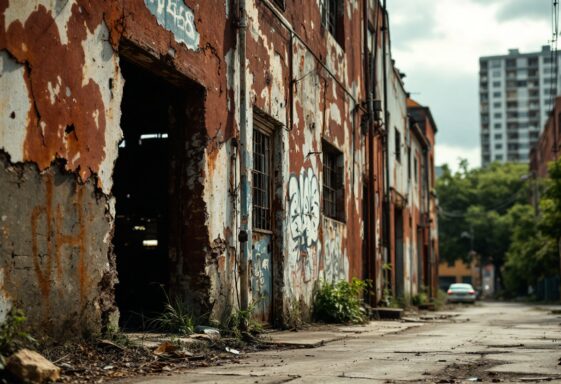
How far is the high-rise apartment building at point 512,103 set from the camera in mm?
116750

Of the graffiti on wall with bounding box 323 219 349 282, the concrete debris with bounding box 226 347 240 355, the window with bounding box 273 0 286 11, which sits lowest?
the concrete debris with bounding box 226 347 240 355

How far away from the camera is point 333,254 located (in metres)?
13.0

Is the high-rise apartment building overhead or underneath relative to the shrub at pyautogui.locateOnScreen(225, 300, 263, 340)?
overhead

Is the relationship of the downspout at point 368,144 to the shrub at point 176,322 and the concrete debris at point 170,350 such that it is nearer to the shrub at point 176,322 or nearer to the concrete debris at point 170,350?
the shrub at point 176,322

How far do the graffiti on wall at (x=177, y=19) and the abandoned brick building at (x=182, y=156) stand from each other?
2 cm

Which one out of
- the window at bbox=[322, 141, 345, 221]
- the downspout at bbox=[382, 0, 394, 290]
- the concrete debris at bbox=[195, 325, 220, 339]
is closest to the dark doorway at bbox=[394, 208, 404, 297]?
the downspout at bbox=[382, 0, 394, 290]

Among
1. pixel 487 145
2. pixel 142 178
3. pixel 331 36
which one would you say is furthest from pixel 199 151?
pixel 487 145

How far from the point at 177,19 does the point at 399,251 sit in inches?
661

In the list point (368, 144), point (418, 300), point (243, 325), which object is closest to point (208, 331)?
point (243, 325)

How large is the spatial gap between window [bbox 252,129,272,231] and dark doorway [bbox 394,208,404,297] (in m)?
12.5

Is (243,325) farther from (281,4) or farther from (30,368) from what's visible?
(281,4)

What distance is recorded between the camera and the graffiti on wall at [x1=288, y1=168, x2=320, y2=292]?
1066cm

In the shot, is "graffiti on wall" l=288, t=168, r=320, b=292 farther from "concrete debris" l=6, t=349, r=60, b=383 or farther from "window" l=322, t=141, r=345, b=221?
"concrete debris" l=6, t=349, r=60, b=383

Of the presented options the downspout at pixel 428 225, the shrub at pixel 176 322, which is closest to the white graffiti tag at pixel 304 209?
the shrub at pixel 176 322
